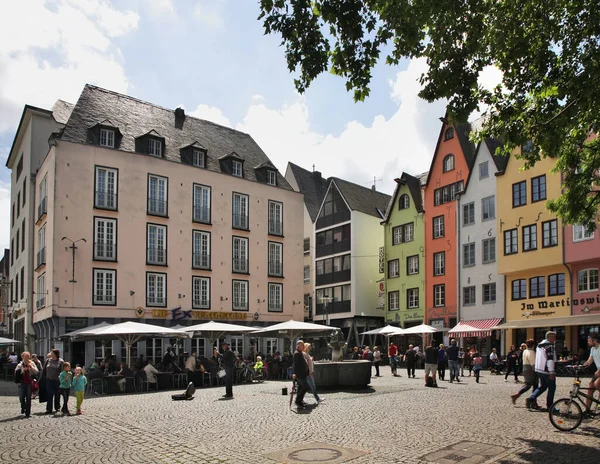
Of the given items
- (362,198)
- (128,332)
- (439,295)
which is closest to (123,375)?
(128,332)

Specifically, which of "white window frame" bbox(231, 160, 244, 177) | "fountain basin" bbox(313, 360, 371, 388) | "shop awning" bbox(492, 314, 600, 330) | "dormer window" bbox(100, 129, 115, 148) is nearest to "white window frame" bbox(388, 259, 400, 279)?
"shop awning" bbox(492, 314, 600, 330)

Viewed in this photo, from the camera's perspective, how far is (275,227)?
43656 mm

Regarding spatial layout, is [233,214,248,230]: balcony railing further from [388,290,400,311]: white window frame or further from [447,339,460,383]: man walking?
[447,339,460,383]: man walking

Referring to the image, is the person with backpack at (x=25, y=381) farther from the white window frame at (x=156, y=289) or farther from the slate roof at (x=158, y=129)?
the slate roof at (x=158, y=129)

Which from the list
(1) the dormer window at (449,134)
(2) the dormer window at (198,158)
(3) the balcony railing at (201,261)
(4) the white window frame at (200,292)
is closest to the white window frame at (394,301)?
(1) the dormer window at (449,134)

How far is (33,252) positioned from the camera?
39062 millimetres

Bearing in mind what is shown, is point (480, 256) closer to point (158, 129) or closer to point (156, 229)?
point (156, 229)

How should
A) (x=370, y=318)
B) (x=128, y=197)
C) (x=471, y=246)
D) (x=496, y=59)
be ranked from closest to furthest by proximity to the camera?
(x=496, y=59) → (x=128, y=197) → (x=471, y=246) → (x=370, y=318)

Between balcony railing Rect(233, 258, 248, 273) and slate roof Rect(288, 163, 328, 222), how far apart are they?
16.9 meters

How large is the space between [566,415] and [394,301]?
3804cm

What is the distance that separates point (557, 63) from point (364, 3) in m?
4.52

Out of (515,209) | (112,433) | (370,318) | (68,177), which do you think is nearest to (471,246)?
(515,209)

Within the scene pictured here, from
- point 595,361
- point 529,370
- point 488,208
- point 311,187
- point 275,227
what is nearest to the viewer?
point 595,361

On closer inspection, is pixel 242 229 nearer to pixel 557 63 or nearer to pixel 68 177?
pixel 68 177
